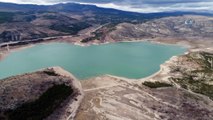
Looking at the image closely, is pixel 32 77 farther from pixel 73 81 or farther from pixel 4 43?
pixel 4 43

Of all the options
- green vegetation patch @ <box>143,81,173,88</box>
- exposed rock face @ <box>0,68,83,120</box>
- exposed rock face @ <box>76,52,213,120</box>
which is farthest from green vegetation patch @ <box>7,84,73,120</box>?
green vegetation patch @ <box>143,81,173,88</box>

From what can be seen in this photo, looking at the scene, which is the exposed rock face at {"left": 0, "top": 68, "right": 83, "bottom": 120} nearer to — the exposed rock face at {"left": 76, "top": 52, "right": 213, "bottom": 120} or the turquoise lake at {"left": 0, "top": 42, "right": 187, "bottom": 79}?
the exposed rock face at {"left": 76, "top": 52, "right": 213, "bottom": 120}

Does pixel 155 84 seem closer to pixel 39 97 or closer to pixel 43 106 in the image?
pixel 39 97

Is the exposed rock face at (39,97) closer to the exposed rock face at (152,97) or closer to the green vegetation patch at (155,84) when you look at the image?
the exposed rock face at (152,97)

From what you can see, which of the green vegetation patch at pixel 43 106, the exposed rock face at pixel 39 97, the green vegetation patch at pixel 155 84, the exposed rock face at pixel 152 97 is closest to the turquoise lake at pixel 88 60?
the green vegetation patch at pixel 155 84

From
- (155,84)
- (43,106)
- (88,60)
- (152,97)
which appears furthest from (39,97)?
(88,60)

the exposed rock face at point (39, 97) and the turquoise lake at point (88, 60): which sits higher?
the exposed rock face at point (39, 97)

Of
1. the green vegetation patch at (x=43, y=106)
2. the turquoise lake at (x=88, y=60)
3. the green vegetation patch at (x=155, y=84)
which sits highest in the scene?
the green vegetation patch at (x=43, y=106)
